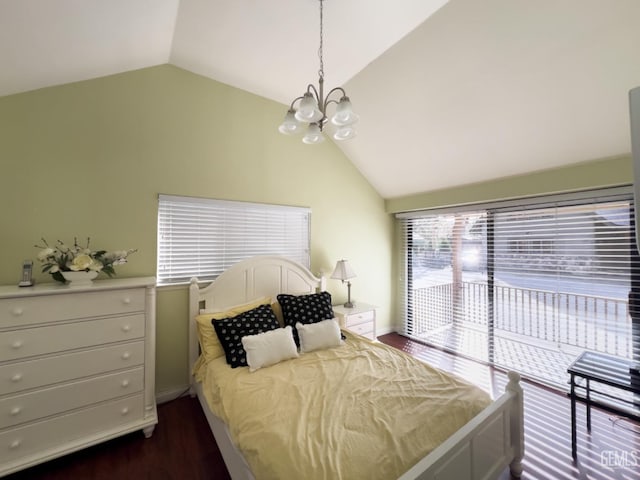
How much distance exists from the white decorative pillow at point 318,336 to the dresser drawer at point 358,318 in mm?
758

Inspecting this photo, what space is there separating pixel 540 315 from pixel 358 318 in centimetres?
193

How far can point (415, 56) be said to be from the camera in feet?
6.81

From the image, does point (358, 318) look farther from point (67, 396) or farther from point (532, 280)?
point (67, 396)

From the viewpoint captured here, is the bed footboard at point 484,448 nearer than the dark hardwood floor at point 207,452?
Yes

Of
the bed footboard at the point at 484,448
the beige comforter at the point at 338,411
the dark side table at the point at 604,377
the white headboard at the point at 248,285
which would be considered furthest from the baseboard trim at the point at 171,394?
the dark side table at the point at 604,377

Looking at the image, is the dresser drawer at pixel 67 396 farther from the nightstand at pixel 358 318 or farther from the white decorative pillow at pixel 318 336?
the nightstand at pixel 358 318

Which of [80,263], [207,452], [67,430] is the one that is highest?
[80,263]

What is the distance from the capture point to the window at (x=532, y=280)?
2.26 meters

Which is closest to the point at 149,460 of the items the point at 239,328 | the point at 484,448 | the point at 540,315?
the point at 239,328

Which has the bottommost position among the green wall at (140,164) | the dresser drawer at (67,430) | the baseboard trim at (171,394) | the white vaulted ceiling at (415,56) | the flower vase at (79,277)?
the baseboard trim at (171,394)

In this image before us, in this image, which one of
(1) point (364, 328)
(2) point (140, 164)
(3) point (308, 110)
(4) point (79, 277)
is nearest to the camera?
(3) point (308, 110)

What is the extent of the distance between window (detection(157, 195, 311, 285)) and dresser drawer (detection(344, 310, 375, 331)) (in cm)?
92

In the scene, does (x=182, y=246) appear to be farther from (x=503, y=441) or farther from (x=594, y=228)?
(x=594, y=228)

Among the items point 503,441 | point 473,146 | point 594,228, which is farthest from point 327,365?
point 594,228
